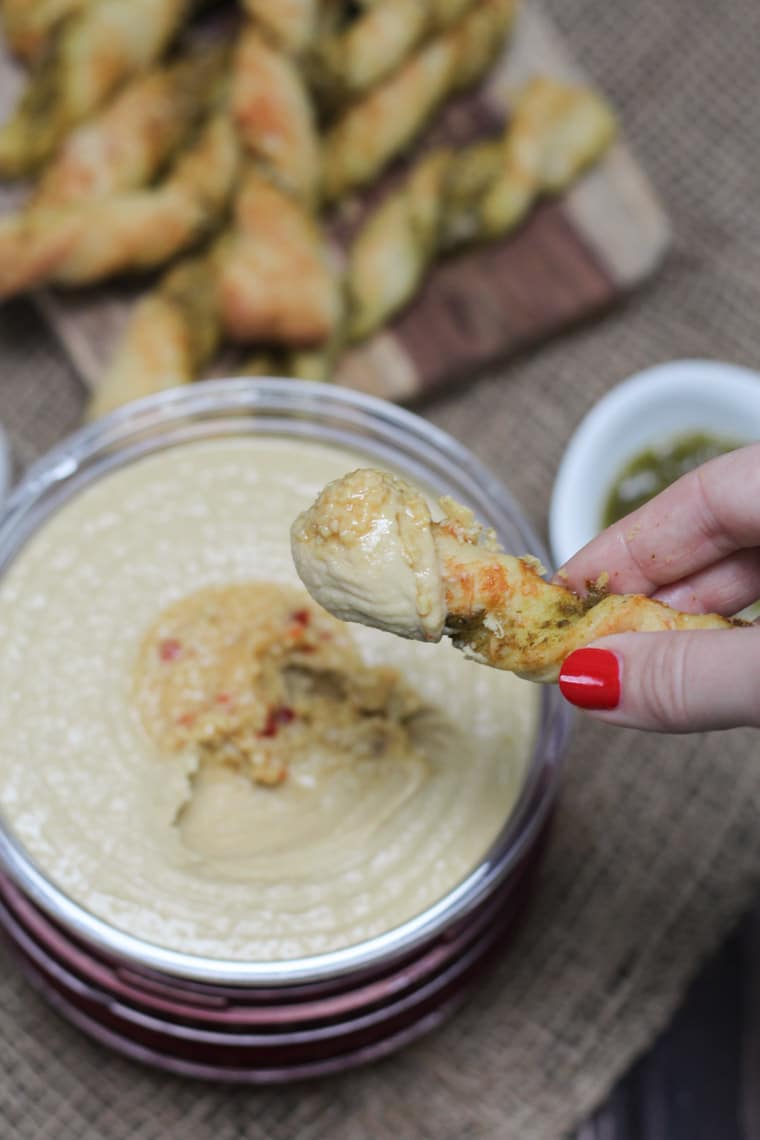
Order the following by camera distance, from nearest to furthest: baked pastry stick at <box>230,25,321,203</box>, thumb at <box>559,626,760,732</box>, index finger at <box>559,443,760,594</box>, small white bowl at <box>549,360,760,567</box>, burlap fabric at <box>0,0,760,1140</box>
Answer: thumb at <box>559,626,760,732</box>
index finger at <box>559,443,760,594</box>
burlap fabric at <box>0,0,760,1140</box>
small white bowl at <box>549,360,760,567</box>
baked pastry stick at <box>230,25,321,203</box>

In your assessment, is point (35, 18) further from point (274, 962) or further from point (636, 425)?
point (274, 962)

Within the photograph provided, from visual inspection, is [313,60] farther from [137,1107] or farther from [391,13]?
[137,1107]

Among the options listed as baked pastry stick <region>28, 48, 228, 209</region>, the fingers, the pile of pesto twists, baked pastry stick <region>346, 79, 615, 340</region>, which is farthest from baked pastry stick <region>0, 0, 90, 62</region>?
the fingers

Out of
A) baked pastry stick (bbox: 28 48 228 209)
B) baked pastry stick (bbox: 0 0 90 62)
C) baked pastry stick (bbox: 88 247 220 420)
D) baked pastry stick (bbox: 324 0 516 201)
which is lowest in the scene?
baked pastry stick (bbox: 88 247 220 420)

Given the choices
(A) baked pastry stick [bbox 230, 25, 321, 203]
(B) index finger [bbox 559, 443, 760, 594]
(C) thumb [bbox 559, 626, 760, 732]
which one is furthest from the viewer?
(A) baked pastry stick [bbox 230, 25, 321, 203]

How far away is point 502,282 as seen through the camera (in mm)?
1979

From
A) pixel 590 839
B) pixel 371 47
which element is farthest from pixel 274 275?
pixel 590 839

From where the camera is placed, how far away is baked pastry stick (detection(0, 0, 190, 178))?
6.24 feet

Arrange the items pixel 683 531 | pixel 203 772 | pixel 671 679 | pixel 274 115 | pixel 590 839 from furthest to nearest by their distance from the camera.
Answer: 1. pixel 274 115
2. pixel 590 839
3. pixel 203 772
4. pixel 683 531
5. pixel 671 679

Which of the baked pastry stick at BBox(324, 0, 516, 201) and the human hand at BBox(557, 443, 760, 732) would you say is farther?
the baked pastry stick at BBox(324, 0, 516, 201)

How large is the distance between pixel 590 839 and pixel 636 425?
1.91 ft

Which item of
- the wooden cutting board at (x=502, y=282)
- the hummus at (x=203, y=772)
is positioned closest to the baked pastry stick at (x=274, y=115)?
the wooden cutting board at (x=502, y=282)

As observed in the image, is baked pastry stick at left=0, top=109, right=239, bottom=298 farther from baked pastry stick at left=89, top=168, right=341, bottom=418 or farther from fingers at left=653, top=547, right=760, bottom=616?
fingers at left=653, top=547, right=760, bottom=616

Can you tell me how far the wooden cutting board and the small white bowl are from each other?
227 mm
